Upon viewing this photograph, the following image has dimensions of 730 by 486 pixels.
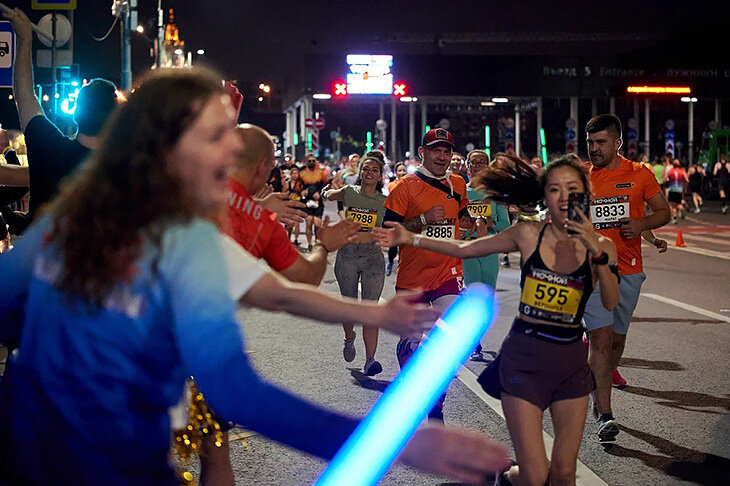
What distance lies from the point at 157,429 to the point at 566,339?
3.15 metres

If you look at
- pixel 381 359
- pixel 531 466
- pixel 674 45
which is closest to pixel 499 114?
pixel 674 45

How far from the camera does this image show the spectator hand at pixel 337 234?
3.48 meters

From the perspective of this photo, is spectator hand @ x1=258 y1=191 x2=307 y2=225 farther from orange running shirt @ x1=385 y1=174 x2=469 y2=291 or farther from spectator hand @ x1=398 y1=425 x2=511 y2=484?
orange running shirt @ x1=385 y1=174 x2=469 y2=291

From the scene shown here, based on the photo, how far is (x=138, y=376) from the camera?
5.76 ft

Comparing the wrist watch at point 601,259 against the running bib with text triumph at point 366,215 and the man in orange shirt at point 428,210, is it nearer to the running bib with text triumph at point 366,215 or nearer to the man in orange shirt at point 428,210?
the man in orange shirt at point 428,210

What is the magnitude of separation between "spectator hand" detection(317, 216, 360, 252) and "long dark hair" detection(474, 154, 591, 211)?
71.9 inches

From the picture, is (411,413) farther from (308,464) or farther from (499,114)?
(499,114)

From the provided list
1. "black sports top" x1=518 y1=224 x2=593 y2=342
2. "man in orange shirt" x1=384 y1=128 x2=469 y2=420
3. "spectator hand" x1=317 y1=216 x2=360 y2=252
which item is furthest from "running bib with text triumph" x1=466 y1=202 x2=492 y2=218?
"spectator hand" x1=317 y1=216 x2=360 y2=252

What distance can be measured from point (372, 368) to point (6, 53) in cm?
741

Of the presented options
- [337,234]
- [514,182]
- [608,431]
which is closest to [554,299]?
[514,182]

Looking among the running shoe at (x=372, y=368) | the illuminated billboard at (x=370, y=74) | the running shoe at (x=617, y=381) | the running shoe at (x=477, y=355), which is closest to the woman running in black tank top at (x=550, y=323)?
the running shoe at (x=617, y=381)

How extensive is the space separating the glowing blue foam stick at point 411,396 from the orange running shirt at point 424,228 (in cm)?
26

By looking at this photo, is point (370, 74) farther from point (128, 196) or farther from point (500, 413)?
point (128, 196)

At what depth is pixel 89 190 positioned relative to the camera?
1831mm
